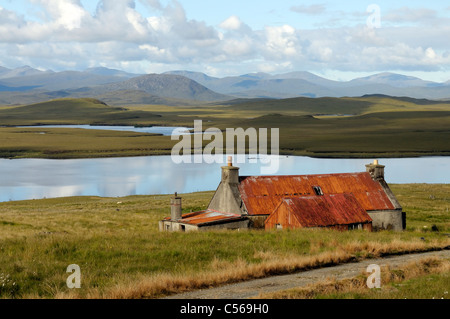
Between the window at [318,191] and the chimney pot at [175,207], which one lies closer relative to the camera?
the chimney pot at [175,207]

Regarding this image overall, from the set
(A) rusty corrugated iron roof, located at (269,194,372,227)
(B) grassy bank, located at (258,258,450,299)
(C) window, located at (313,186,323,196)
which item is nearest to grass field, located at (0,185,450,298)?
(B) grassy bank, located at (258,258,450,299)

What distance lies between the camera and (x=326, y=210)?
1359 inches

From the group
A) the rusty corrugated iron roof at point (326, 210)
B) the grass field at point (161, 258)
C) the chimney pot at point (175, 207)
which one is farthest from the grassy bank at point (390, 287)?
the chimney pot at point (175, 207)

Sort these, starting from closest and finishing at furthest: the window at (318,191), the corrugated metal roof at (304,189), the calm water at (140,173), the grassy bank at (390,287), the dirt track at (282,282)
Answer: the grassy bank at (390,287) → the dirt track at (282,282) → the corrugated metal roof at (304,189) → the window at (318,191) → the calm water at (140,173)

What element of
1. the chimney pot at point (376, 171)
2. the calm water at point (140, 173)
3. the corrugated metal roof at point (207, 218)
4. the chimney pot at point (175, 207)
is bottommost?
the calm water at point (140, 173)

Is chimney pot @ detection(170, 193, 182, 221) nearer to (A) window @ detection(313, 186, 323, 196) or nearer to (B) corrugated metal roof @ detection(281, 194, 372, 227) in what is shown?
(B) corrugated metal roof @ detection(281, 194, 372, 227)

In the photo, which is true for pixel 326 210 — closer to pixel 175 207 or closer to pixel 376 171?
pixel 376 171

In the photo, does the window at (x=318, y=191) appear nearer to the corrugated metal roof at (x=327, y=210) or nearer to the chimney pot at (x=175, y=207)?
the corrugated metal roof at (x=327, y=210)

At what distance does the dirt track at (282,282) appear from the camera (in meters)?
15.2

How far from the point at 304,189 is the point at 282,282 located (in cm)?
2265

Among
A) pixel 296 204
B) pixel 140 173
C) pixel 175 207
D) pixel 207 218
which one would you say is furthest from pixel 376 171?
pixel 140 173

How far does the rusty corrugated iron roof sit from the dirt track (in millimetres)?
12165

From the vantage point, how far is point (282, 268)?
18484 mm
